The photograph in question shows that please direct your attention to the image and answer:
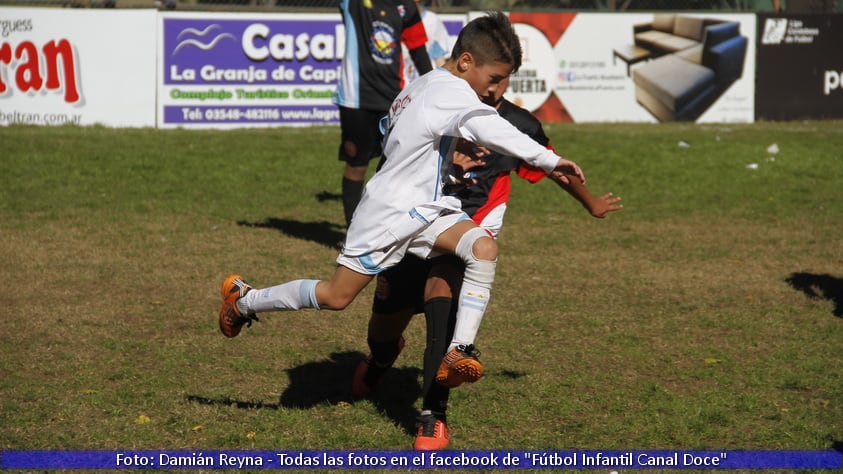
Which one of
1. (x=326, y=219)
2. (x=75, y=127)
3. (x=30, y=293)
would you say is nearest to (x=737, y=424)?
(x=30, y=293)

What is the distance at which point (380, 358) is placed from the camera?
5.78m

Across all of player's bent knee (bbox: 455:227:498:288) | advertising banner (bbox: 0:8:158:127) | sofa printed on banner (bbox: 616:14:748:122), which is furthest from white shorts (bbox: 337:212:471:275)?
sofa printed on banner (bbox: 616:14:748:122)

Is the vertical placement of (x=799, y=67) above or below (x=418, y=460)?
below

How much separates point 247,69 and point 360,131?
7.35 metres

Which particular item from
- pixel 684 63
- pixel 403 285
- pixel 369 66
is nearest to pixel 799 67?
pixel 684 63

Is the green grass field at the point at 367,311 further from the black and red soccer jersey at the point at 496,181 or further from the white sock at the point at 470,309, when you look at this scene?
the black and red soccer jersey at the point at 496,181

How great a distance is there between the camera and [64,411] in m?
5.51

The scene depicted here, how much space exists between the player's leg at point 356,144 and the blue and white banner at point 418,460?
4.83m

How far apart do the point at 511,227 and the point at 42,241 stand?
4.48 m

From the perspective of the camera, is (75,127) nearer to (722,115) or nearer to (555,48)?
(555,48)

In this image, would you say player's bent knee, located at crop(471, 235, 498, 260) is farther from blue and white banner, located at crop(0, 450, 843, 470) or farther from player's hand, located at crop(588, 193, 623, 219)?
blue and white banner, located at crop(0, 450, 843, 470)

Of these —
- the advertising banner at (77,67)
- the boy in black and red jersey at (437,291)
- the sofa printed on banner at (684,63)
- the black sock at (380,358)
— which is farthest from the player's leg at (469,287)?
the sofa printed on banner at (684,63)

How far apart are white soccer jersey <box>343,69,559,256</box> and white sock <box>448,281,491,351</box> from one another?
35 cm

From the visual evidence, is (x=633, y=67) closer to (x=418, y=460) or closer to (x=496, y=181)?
Result: (x=496, y=181)
